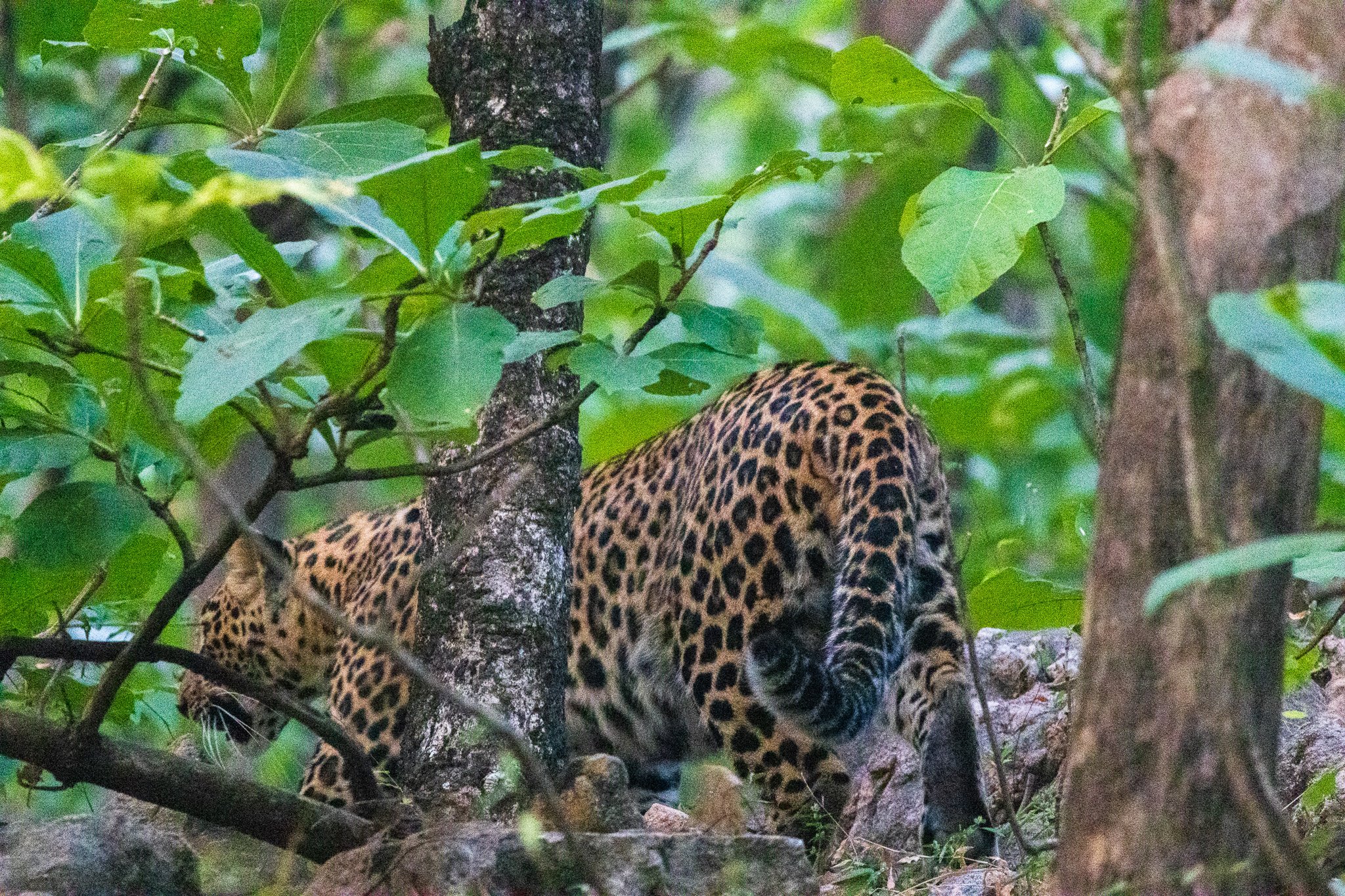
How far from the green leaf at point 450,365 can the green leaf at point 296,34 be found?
3.04ft

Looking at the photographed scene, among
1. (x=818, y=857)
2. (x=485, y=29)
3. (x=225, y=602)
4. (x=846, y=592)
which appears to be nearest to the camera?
(x=485, y=29)

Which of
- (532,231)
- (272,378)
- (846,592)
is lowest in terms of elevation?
(846,592)

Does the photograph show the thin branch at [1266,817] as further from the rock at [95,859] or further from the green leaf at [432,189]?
the rock at [95,859]

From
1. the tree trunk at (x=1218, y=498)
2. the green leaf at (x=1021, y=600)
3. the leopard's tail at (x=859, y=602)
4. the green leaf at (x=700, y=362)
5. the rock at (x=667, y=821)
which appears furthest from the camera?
the leopard's tail at (x=859, y=602)

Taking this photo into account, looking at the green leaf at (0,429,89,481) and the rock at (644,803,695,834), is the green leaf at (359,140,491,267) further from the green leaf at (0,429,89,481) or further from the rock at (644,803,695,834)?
the rock at (644,803,695,834)

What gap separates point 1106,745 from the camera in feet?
6.74

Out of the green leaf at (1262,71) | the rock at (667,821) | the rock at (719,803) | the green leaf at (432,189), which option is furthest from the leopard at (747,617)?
the green leaf at (1262,71)

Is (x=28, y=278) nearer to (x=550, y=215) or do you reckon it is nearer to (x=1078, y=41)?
(x=550, y=215)

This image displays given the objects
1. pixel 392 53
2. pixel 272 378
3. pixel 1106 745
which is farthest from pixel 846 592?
pixel 392 53

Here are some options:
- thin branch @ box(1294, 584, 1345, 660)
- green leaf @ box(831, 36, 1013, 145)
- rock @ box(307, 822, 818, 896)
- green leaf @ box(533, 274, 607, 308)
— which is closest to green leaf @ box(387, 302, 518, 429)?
green leaf @ box(533, 274, 607, 308)

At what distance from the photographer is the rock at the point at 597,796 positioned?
3648 millimetres

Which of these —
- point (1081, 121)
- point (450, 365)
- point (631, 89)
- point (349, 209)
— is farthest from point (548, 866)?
point (631, 89)

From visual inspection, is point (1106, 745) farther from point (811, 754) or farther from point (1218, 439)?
point (811, 754)

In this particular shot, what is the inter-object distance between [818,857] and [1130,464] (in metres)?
2.91
